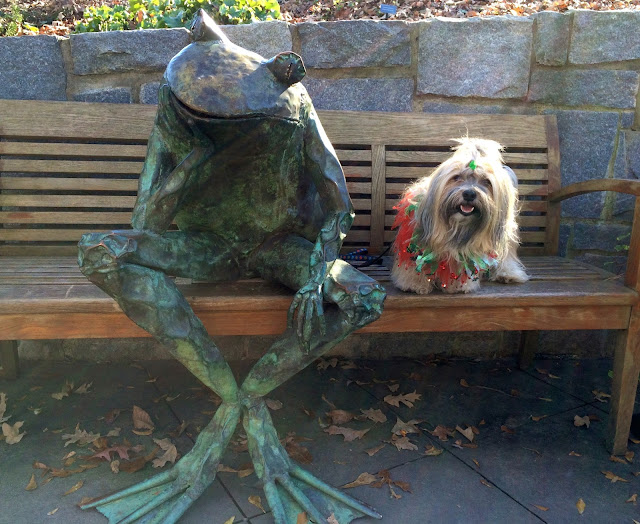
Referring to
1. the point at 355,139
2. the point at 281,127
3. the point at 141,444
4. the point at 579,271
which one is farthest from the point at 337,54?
the point at 141,444

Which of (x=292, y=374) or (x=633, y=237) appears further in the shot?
(x=633, y=237)

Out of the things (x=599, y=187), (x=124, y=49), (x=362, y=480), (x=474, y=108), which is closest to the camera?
(x=362, y=480)

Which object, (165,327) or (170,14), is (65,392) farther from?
(170,14)

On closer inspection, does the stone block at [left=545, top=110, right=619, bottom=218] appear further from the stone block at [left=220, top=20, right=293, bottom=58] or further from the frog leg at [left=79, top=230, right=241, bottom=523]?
the frog leg at [left=79, top=230, right=241, bottom=523]

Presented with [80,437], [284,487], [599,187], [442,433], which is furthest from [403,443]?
[599,187]

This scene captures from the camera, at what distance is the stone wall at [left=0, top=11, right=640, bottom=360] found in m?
3.12

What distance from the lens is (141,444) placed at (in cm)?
251

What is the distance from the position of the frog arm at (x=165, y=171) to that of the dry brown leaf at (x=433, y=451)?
4.96 feet

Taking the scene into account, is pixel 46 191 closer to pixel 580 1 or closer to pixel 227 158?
pixel 227 158

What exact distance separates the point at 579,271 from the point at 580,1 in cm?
237

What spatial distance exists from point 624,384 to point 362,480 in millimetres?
1229


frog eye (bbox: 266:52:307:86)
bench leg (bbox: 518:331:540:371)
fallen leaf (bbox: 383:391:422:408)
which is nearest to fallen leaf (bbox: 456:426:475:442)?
fallen leaf (bbox: 383:391:422:408)

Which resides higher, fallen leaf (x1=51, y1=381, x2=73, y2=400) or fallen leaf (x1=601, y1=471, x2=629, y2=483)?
fallen leaf (x1=51, y1=381, x2=73, y2=400)

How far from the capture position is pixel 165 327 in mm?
1949
